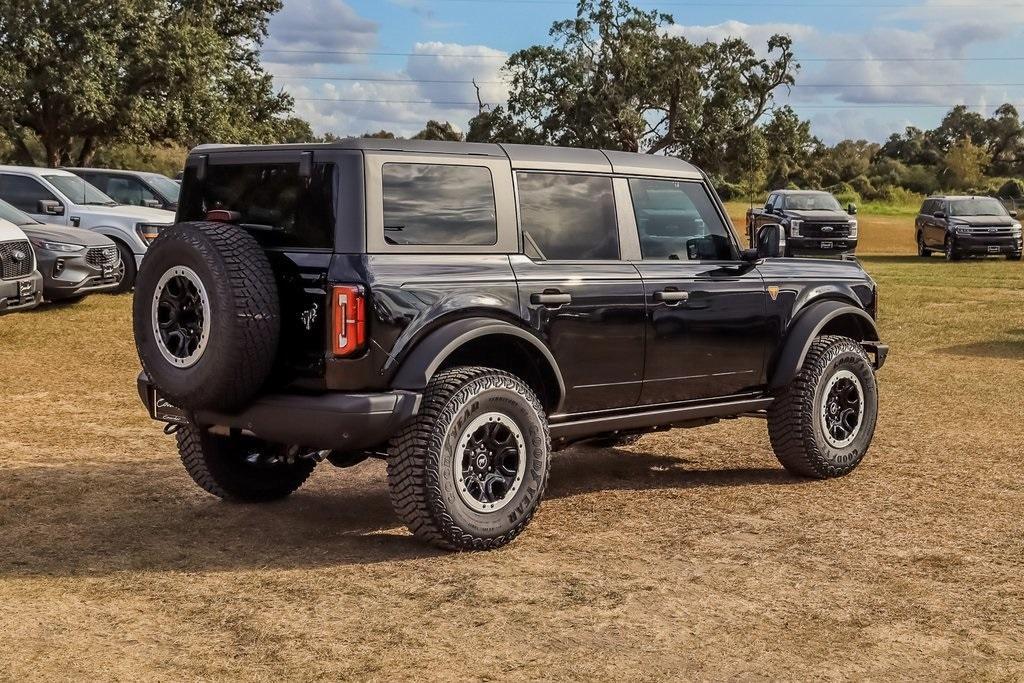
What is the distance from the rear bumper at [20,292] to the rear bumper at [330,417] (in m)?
9.13

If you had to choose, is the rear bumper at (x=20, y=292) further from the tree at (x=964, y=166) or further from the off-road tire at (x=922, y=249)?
the tree at (x=964, y=166)

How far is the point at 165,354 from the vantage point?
614cm

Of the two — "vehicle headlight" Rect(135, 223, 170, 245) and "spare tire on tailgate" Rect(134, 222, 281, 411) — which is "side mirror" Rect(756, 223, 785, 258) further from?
"vehicle headlight" Rect(135, 223, 170, 245)

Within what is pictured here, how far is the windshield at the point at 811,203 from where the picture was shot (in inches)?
1320

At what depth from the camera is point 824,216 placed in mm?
32781

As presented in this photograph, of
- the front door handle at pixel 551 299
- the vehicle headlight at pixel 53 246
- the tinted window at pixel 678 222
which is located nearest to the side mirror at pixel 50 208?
the vehicle headlight at pixel 53 246

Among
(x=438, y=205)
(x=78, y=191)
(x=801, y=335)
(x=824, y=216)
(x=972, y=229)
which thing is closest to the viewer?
(x=438, y=205)

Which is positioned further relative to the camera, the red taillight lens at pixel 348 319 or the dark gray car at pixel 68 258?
the dark gray car at pixel 68 258

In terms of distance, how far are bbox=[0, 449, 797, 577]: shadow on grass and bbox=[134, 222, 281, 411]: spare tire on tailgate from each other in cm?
74

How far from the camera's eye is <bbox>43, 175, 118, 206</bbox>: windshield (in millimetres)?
19641

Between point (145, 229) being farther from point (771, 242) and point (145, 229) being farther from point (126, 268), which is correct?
point (771, 242)

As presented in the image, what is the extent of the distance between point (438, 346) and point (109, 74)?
3342 cm

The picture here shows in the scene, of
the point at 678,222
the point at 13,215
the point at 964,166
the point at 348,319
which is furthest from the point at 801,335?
the point at 964,166

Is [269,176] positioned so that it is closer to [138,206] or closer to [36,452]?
[36,452]
